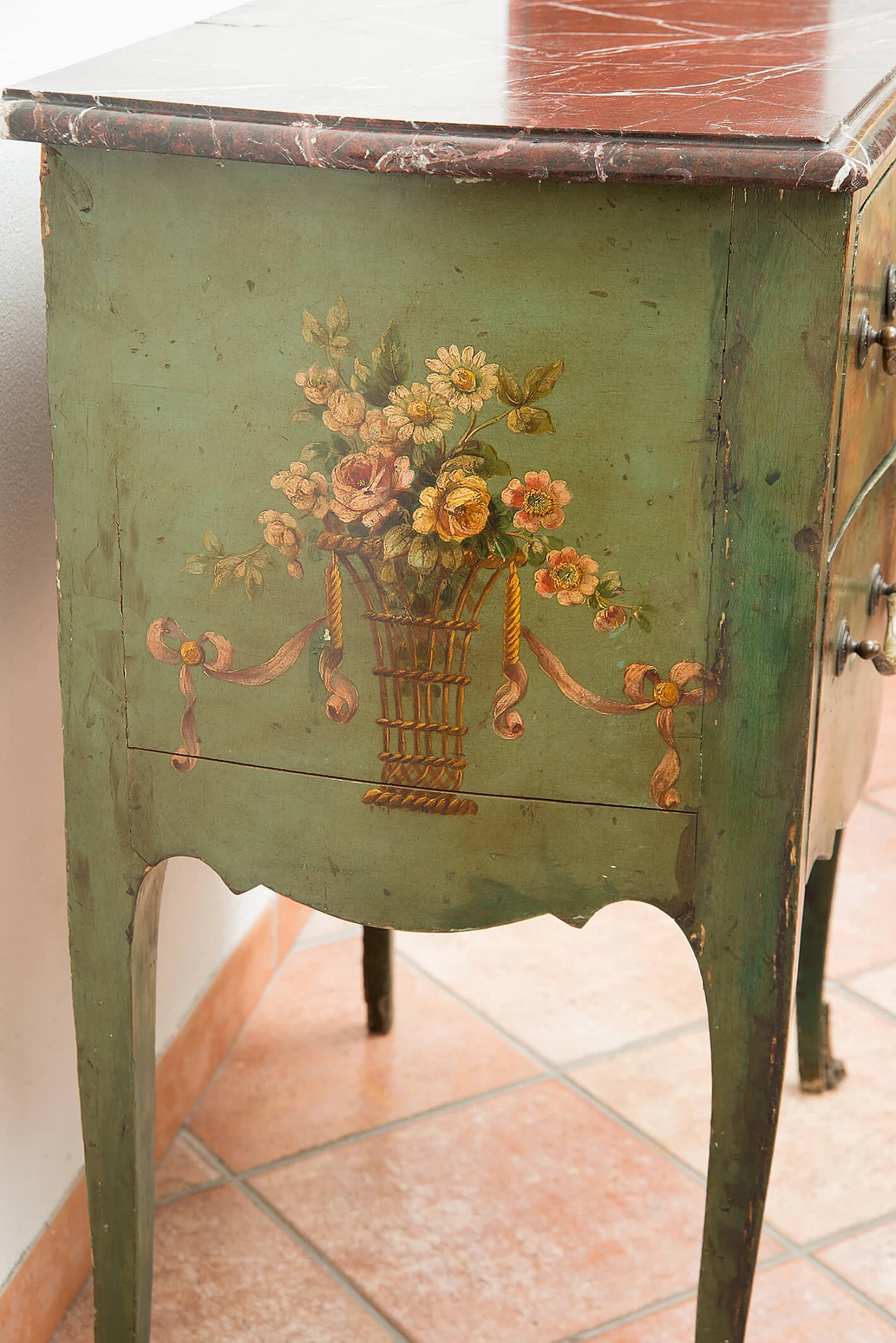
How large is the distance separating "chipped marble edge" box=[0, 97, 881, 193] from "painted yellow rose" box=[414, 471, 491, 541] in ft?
0.54

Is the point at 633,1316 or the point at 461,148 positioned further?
the point at 633,1316

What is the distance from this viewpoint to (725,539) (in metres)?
0.85

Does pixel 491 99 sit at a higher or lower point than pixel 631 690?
higher

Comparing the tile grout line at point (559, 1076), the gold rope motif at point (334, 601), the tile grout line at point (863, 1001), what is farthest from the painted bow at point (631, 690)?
the tile grout line at point (863, 1001)

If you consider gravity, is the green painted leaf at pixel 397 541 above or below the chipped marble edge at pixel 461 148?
below

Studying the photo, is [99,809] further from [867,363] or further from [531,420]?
[867,363]

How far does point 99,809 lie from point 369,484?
0.30 m

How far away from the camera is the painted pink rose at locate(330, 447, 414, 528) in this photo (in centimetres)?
87

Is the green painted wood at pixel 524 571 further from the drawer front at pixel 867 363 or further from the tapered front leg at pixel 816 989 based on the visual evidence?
the tapered front leg at pixel 816 989

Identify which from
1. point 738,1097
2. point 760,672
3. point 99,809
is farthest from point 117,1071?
point 760,672

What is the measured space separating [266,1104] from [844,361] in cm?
103

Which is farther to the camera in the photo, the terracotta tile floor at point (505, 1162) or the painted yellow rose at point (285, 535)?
the terracotta tile floor at point (505, 1162)

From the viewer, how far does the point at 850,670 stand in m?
1.06

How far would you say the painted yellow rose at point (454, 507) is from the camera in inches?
34.0
